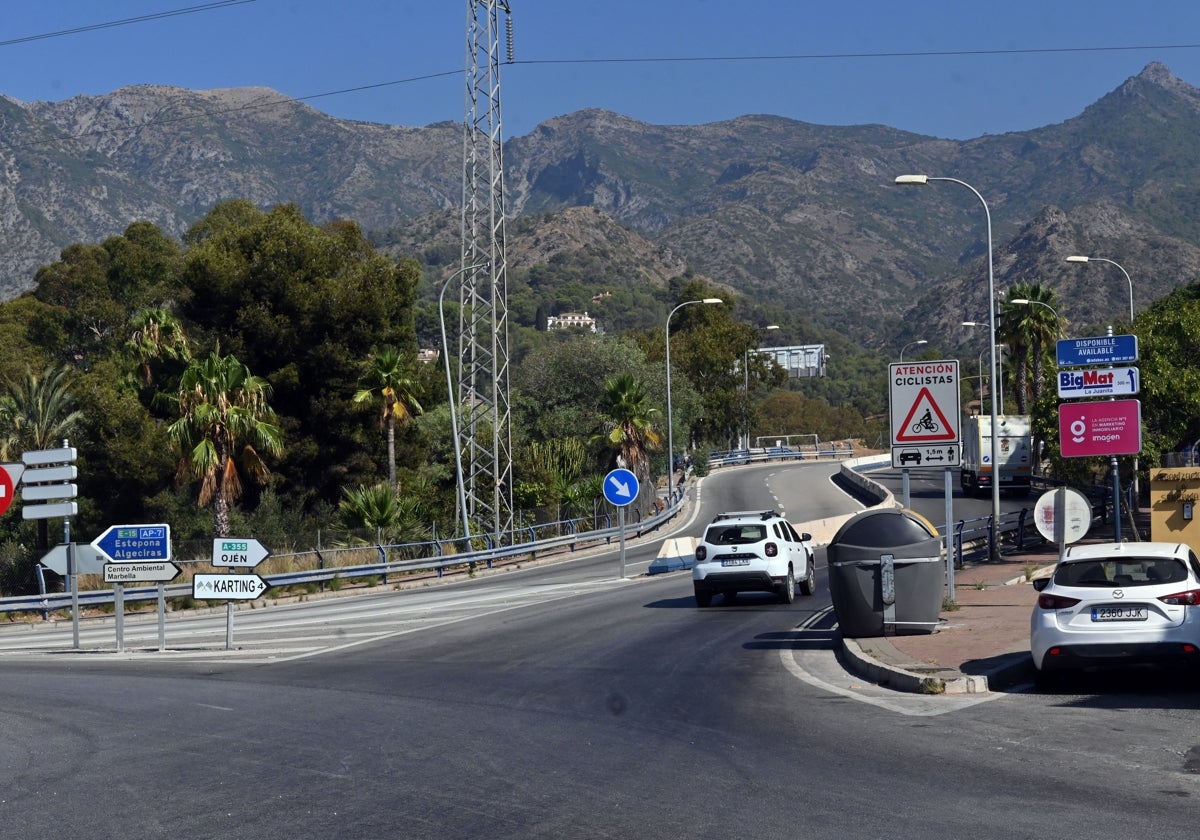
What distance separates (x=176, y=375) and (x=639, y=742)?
47.9m

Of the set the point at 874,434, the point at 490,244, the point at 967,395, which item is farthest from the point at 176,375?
the point at 967,395

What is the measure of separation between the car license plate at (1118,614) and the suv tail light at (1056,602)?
0.71 feet

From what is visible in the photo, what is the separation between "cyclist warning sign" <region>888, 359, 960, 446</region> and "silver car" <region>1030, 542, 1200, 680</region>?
6.01 metres

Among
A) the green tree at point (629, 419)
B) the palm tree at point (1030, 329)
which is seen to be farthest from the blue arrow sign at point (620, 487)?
the palm tree at point (1030, 329)

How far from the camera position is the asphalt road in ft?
27.6

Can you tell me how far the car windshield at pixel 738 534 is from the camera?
25.0 meters

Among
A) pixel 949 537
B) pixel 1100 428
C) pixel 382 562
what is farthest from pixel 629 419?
pixel 1100 428

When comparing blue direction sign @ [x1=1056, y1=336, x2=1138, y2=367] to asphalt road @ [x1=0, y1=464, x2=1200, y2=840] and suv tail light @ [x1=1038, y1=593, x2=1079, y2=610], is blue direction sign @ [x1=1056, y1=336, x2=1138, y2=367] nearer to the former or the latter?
asphalt road @ [x1=0, y1=464, x2=1200, y2=840]

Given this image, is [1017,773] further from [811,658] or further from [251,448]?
[251,448]

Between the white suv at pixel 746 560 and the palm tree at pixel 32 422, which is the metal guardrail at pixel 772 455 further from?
the white suv at pixel 746 560

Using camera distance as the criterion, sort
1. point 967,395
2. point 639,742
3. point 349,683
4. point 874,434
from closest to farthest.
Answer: point 639,742 < point 349,683 < point 874,434 < point 967,395

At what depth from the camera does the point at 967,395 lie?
18675 centimetres

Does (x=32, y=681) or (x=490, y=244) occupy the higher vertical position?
(x=490, y=244)

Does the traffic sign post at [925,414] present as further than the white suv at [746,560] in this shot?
No
